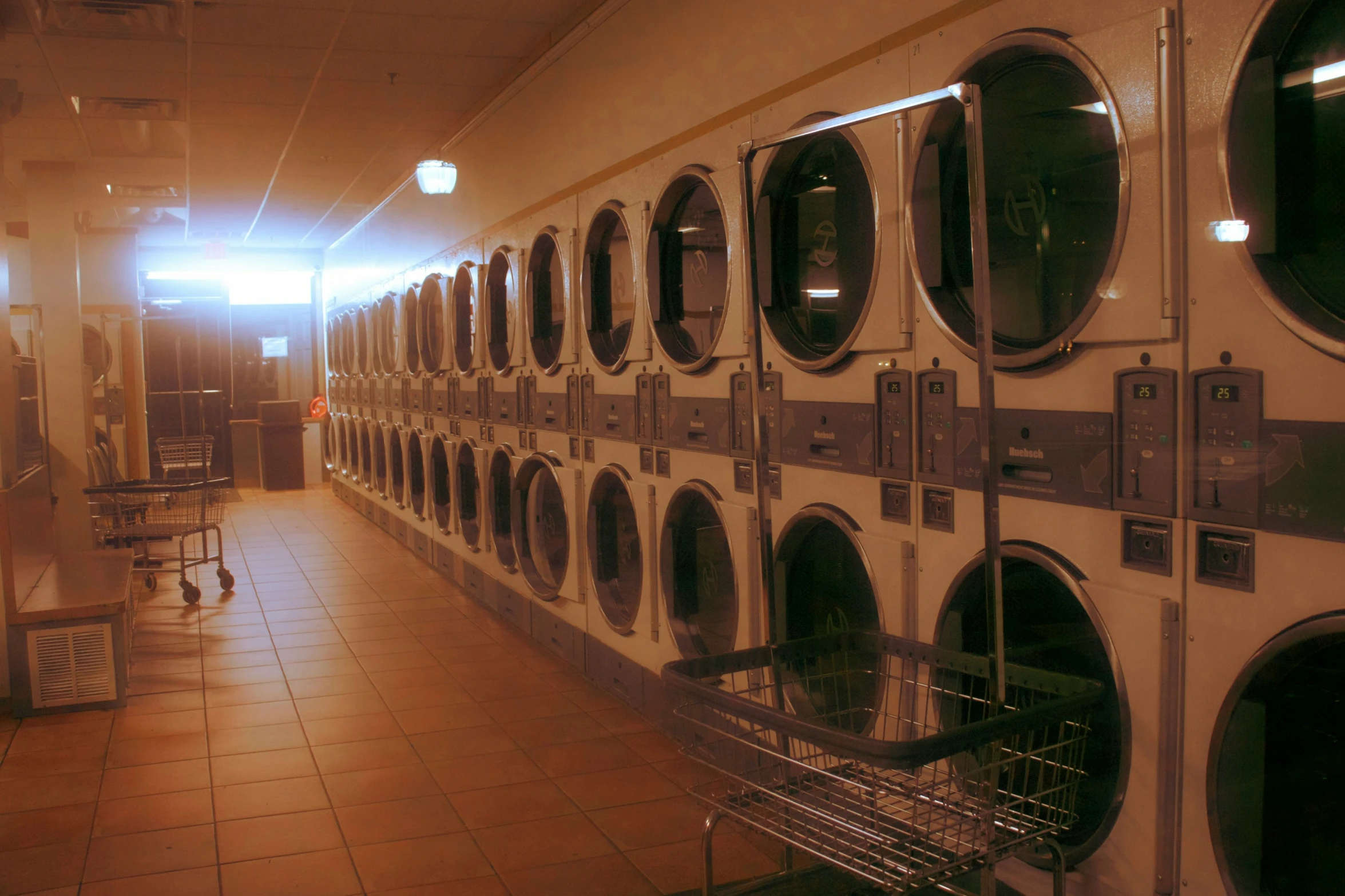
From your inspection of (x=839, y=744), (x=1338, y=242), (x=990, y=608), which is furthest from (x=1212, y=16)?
(x=839, y=744)

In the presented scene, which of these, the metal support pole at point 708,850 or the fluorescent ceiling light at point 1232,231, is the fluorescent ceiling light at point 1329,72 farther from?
the metal support pole at point 708,850

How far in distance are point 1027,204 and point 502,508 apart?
4.51 meters

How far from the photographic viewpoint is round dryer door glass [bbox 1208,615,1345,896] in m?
1.72

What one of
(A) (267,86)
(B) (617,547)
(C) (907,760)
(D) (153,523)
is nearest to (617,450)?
(B) (617,547)

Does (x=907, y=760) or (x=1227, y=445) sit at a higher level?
(x=1227, y=445)

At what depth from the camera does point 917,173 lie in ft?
8.43

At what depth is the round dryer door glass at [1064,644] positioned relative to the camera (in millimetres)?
2123

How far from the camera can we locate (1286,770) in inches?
70.9

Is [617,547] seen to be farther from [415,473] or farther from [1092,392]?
[415,473]

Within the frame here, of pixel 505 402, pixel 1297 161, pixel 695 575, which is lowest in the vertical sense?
pixel 695 575

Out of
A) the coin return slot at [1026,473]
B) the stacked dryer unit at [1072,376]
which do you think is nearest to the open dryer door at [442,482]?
the stacked dryer unit at [1072,376]

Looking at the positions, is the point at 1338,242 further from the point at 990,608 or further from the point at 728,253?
the point at 728,253

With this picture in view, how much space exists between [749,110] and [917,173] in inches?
39.5

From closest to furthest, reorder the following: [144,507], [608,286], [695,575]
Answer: [695,575] < [608,286] < [144,507]
